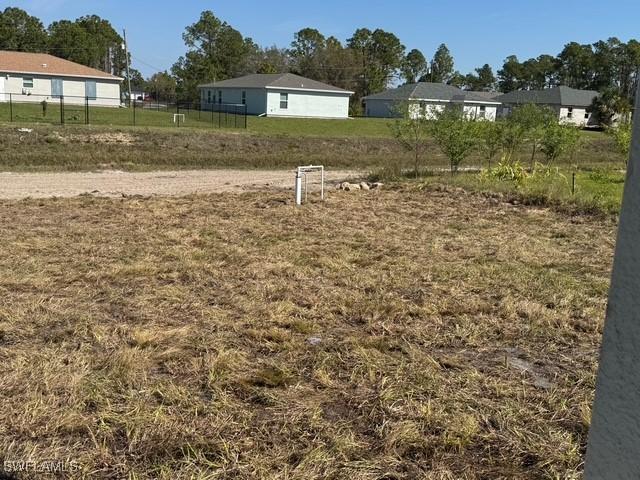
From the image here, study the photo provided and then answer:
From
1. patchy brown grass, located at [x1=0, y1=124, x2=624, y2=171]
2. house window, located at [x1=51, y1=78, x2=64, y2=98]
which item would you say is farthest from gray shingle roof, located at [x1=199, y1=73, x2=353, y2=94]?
patchy brown grass, located at [x1=0, y1=124, x2=624, y2=171]

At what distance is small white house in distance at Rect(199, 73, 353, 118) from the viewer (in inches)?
1752

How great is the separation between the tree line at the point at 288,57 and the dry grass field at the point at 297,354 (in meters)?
57.8

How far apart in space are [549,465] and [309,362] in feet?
5.42

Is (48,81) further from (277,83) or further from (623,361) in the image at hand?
(623,361)

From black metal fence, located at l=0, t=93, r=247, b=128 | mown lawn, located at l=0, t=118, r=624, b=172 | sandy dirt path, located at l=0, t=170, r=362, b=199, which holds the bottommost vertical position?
sandy dirt path, located at l=0, t=170, r=362, b=199

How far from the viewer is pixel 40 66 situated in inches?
1711

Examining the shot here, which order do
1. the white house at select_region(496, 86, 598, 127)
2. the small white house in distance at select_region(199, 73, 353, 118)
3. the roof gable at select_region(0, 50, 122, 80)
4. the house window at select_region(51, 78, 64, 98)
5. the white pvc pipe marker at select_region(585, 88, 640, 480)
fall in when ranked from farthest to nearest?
the white house at select_region(496, 86, 598, 127)
the small white house in distance at select_region(199, 73, 353, 118)
the house window at select_region(51, 78, 64, 98)
the roof gable at select_region(0, 50, 122, 80)
the white pvc pipe marker at select_region(585, 88, 640, 480)

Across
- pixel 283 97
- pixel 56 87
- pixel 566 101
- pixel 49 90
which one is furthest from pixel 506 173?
pixel 566 101

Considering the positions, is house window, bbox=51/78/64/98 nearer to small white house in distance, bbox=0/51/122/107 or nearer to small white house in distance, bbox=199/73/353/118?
small white house in distance, bbox=0/51/122/107

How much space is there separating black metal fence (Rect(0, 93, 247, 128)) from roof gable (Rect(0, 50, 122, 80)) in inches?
65.9

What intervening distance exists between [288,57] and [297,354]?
3281 inches

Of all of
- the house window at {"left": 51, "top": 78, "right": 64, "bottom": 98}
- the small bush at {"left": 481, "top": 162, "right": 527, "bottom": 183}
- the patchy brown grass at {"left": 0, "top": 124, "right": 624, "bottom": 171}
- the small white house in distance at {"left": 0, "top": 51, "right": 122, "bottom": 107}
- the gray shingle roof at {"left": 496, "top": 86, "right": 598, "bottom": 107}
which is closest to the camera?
the small bush at {"left": 481, "top": 162, "right": 527, "bottom": 183}

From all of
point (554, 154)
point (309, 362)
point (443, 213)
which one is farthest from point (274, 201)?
point (554, 154)

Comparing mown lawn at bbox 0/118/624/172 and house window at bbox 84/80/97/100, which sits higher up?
house window at bbox 84/80/97/100
